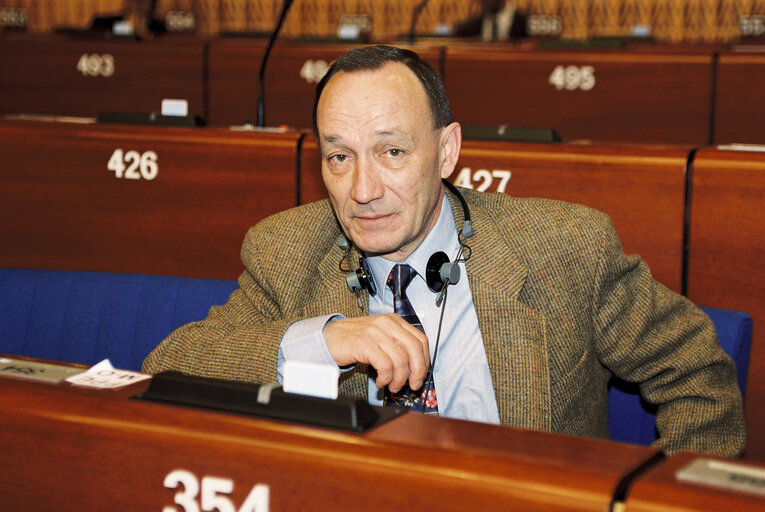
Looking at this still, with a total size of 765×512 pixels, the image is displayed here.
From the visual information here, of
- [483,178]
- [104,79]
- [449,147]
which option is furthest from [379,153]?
[104,79]

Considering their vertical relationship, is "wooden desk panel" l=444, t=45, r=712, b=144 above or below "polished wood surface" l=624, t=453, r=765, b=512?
above

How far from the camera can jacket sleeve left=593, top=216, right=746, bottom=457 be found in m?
1.67

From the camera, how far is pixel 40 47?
4.88 meters

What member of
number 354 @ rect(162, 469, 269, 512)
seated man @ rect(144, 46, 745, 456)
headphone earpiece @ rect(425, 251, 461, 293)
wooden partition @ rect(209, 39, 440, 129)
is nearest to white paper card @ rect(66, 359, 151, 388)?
number 354 @ rect(162, 469, 269, 512)

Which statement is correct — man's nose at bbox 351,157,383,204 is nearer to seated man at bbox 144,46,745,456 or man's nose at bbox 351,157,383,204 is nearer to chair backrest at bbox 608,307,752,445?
seated man at bbox 144,46,745,456

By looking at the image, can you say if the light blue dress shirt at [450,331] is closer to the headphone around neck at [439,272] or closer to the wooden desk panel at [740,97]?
the headphone around neck at [439,272]

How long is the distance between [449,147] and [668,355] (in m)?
0.56

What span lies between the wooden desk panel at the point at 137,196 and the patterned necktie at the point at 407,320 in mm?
867

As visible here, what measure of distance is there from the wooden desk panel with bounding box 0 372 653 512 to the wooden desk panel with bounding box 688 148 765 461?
1519 millimetres

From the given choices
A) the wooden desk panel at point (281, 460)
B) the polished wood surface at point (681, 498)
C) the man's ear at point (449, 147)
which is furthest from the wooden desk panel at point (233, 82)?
the polished wood surface at point (681, 498)

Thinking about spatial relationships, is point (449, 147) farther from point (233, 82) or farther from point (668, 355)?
point (233, 82)

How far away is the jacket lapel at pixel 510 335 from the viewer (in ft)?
5.42

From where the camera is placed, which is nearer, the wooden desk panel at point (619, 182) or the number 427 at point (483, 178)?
the wooden desk panel at point (619, 182)

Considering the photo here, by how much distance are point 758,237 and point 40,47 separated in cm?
392
